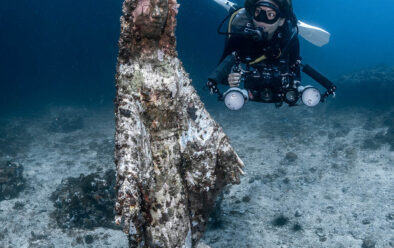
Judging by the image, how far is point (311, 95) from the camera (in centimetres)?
437

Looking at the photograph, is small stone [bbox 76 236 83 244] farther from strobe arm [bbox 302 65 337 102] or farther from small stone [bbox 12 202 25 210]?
strobe arm [bbox 302 65 337 102]

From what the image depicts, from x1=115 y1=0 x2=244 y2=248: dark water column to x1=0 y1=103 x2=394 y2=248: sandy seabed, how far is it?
3031 millimetres

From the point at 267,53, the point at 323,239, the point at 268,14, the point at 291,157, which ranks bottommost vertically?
the point at 323,239

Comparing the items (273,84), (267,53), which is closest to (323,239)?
(273,84)

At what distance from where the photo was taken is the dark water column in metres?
1.71

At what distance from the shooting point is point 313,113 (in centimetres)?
1324

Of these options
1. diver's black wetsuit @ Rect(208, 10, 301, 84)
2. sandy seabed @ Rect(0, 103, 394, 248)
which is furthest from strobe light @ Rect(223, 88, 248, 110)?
sandy seabed @ Rect(0, 103, 394, 248)

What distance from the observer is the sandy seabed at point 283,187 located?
202 inches

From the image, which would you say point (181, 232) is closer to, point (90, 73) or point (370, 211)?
point (370, 211)

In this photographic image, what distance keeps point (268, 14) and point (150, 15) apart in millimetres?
3629

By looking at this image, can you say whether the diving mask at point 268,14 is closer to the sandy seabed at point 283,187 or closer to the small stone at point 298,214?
the sandy seabed at point 283,187

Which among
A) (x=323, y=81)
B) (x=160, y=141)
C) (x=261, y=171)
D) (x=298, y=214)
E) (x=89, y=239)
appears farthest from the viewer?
(x=261, y=171)

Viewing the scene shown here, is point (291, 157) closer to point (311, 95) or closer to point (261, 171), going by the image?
point (261, 171)

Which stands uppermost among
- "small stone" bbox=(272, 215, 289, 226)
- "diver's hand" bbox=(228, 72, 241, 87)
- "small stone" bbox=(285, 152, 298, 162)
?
"diver's hand" bbox=(228, 72, 241, 87)
